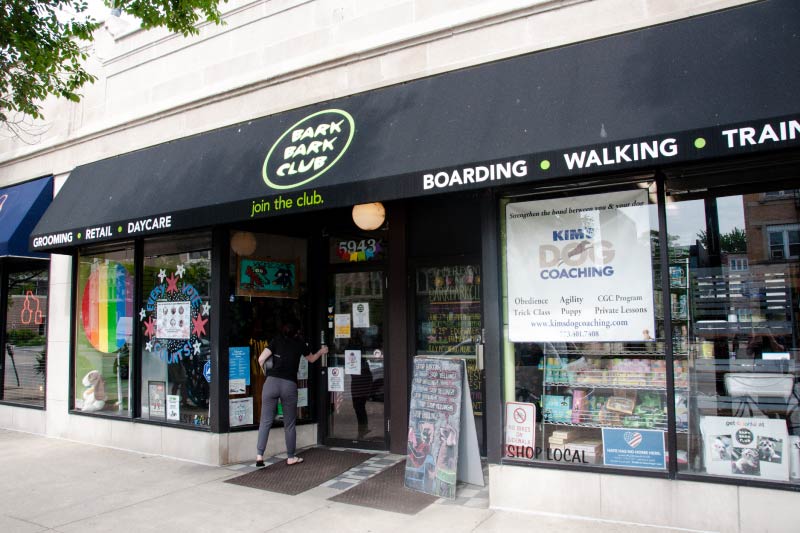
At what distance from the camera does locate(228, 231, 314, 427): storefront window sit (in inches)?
292

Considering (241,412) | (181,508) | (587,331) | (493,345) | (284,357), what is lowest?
(181,508)

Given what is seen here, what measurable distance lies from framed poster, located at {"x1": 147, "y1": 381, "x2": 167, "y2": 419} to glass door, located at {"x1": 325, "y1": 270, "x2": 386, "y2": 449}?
2209 millimetres

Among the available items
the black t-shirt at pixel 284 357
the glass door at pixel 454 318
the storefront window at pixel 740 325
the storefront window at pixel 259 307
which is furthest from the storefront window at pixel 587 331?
the storefront window at pixel 259 307

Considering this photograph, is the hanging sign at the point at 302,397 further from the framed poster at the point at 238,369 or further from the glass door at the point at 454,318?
the glass door at the point at 454,318

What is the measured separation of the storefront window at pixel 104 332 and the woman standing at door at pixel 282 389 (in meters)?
2.54

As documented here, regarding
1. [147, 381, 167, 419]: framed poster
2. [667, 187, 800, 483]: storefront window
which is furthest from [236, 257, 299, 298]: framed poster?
[667, 187, 800, 483]: storefront window

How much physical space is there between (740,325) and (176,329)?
652 cm

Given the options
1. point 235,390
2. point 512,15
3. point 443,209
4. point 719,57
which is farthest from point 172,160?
point 719,57

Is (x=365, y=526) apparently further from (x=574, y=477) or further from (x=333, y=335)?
(x=333, y=335)

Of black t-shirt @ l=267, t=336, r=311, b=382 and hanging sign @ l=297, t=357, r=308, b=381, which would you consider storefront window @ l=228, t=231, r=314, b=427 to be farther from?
black t-shirt @ l=267, t=336, r=311, b=382

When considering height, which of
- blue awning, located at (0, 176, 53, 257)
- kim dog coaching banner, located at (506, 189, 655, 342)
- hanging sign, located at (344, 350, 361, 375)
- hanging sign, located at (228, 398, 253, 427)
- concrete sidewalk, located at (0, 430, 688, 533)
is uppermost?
blue awning, located at (0, 176, 53, 257)

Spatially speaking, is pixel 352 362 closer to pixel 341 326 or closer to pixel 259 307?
pixel 341 326

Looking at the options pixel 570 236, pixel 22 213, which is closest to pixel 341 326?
pixel 570 236

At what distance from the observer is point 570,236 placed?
17.4ft
